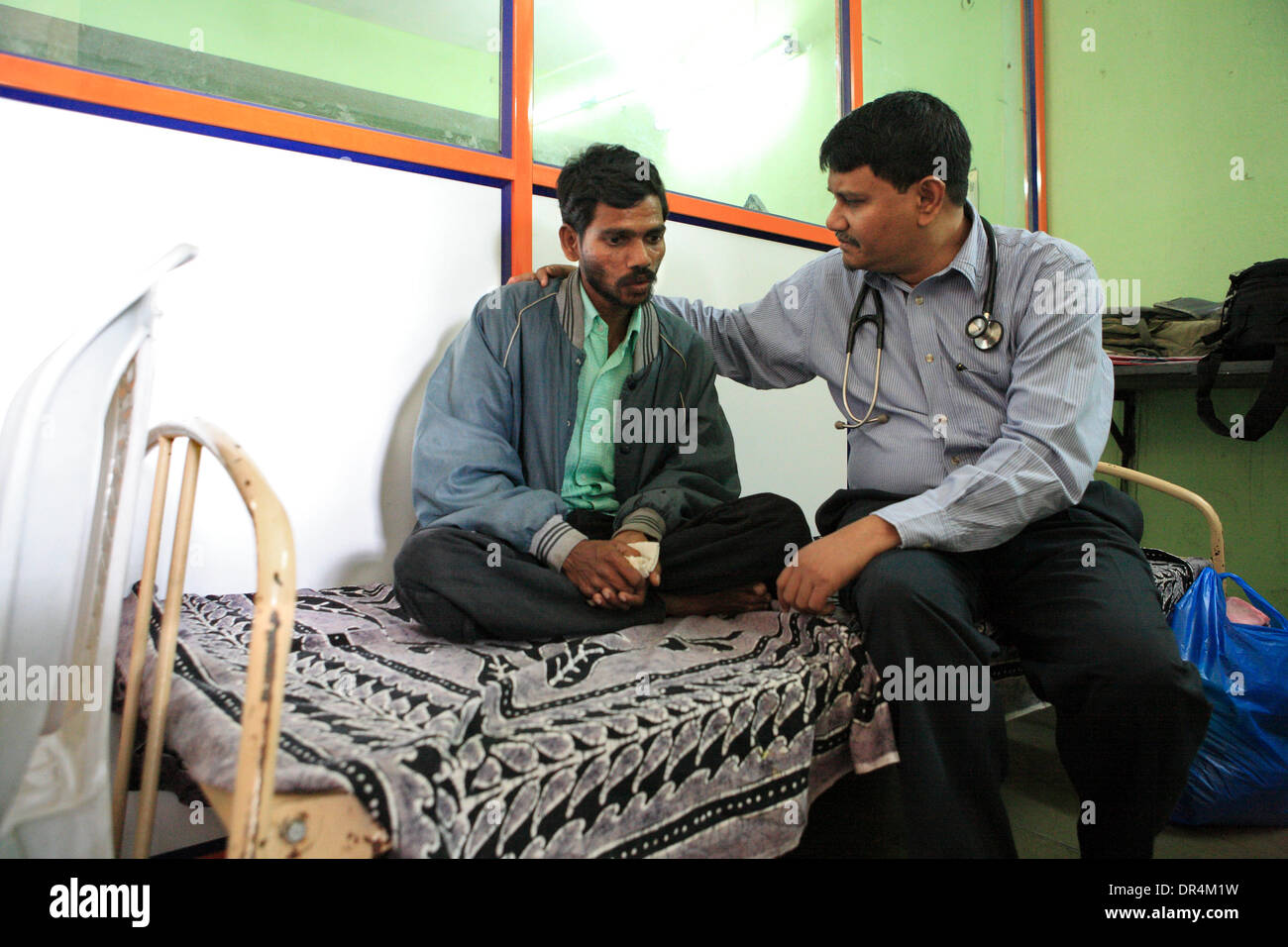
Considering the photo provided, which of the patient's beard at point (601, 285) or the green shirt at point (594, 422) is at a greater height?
the patient's beard at point (601, 285)

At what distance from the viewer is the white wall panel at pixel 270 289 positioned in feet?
4.43

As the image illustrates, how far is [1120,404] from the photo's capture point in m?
2.92

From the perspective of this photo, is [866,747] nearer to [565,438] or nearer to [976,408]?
[976,408]

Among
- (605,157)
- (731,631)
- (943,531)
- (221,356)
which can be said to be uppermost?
(605,157)

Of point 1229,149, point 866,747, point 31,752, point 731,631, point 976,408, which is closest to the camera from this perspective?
point 31,752

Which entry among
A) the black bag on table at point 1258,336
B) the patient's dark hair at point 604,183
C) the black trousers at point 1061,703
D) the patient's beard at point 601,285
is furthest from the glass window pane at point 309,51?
the black bag on table at point 1258,336

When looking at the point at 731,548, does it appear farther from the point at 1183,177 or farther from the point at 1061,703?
the point at 1183,177

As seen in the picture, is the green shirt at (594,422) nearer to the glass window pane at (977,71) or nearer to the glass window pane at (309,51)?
the glass window pane at (309,51)

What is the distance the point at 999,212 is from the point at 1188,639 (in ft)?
6.41

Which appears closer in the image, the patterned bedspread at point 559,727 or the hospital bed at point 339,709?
the hospital bed at point 339,709

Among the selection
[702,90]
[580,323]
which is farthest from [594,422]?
[702,90]

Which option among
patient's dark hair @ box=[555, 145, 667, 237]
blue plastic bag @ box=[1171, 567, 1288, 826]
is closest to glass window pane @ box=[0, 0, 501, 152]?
patient's dark hair @ box=[555, 145, 667, 237]

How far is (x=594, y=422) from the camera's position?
5.29ft

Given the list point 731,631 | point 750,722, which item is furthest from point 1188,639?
point 750,722
